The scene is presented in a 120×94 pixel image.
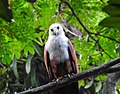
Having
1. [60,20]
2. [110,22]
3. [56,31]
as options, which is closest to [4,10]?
[110,22]

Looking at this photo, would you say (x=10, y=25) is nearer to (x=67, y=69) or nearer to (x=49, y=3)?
(x=49, y=3)

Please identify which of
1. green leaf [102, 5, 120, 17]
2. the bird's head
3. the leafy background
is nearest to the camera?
green leaf [102, 5, 120, 17]

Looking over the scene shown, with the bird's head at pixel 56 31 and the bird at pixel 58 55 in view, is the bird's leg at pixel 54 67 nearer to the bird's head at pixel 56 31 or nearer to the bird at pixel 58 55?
the bird at pixel 58 55

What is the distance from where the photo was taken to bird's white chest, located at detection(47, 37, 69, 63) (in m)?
2.72

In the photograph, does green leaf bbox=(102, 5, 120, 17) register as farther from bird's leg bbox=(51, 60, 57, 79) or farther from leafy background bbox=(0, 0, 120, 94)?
bird's leg bbox=(51, 60, 57, 79)

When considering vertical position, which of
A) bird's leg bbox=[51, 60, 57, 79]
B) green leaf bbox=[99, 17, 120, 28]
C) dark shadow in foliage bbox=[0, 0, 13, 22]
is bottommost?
bird's leg bbox=[51, 60, 57, 79]

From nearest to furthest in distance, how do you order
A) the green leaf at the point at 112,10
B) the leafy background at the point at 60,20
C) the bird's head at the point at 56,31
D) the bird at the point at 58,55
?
the green leaf at the point at 112,10
the leafy background at the point at 60,20
the bird at the point at 58,55
the bird's head at the point at 56,31

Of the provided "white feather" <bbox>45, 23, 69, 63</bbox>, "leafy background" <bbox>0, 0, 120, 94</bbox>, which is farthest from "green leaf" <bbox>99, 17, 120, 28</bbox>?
"white feather" <bbox>45, 23, 69, 63</bbox>

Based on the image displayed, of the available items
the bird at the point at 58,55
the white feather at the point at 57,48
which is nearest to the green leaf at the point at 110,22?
the bird at the point at 58,55

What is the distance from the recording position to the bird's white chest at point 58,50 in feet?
8.93

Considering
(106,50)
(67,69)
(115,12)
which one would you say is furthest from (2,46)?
(67,69)

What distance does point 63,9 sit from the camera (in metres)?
2.17

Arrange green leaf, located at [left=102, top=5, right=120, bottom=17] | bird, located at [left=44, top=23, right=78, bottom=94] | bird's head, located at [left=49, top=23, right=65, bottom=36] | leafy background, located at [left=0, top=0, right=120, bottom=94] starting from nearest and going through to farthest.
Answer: green leaf, located at [left=102, top=5, right=120, bottom=17], leafy background, located at [left=0, top=0, right=120, bottom=94], bird, located at [left=44, top=23, right=78, bottom=94], bird's head, located at [left=49, top=23, right=65, bottom=36]

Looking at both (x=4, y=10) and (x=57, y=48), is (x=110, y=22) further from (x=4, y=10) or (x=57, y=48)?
(x=57, y=48)
